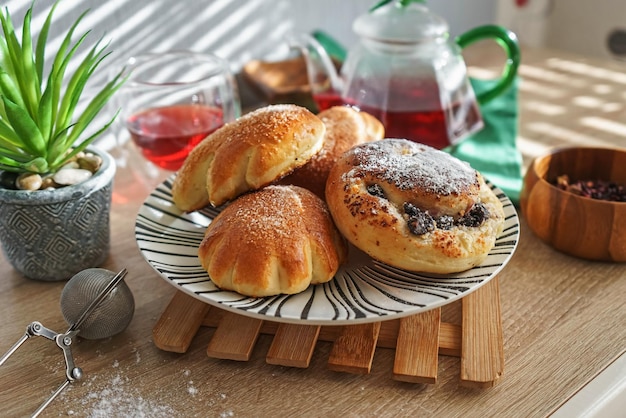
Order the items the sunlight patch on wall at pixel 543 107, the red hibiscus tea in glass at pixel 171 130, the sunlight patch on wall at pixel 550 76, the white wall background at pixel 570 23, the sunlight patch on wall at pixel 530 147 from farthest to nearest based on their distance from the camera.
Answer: the white wall background at pixel 570 23
the sunlight patch on wall at pixel 550 76
the sunlight patch on wall at pixel 543 107
the sunlight patch on wall at pixel 530 147
the red hibiscus tea in glass at pixel 171 130

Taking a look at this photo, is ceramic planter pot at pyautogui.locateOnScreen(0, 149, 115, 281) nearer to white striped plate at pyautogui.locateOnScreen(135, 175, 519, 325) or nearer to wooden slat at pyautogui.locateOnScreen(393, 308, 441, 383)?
white striped plate at pyautogui.locateOnScreen(135, 175, 519, 325)

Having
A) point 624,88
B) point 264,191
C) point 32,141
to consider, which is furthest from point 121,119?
point 624,88

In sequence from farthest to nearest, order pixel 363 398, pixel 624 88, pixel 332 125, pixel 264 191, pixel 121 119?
pixel 624 88 < pixel 121 119 < pixel 332 125 < pixel 264 191 < pixel 363 398

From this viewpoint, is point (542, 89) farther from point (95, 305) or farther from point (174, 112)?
point (95, 305)

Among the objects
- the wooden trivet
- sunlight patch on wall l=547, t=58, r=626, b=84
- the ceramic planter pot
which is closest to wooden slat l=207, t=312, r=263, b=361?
the wooden trivet

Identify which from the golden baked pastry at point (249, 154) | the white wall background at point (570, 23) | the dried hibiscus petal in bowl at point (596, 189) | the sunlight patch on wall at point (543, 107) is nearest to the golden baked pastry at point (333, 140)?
the golden baked pastry at point (249, 154)

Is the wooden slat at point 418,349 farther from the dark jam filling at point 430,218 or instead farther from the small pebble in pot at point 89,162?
the small pebble in pot at point 89,162

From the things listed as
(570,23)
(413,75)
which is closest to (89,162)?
(413,75)

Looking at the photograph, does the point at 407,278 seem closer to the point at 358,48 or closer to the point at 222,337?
the point at 222,337
